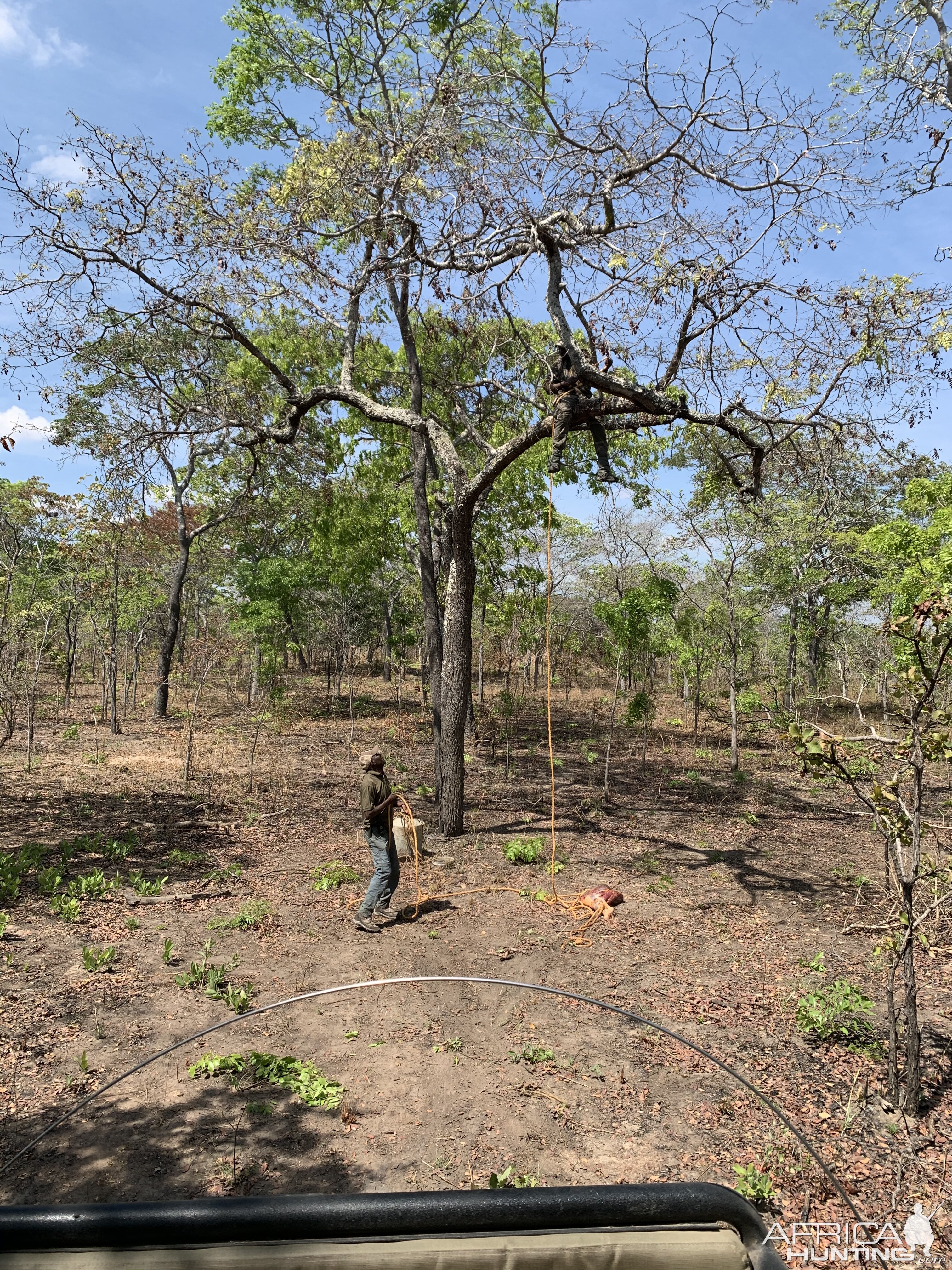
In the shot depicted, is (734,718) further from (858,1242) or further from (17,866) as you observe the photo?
(17,866)

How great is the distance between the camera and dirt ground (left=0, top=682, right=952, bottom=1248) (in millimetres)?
3764

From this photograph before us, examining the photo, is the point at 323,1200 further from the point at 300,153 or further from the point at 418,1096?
the point at 300,153

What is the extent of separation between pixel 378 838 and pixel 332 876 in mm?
1490

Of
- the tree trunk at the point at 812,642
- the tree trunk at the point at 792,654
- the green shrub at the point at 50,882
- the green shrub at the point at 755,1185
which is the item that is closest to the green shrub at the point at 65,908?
the green shrub at the point at 50,882

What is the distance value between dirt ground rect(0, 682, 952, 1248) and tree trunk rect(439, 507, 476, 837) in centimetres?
64

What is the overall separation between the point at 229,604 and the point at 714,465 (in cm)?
1772

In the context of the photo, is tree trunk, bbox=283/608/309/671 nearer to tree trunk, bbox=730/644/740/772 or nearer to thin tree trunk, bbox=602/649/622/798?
thin tree trunk, bbox=602/649/622/798

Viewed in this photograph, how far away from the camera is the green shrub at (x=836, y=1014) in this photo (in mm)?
5004

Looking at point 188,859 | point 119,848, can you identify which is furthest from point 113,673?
point 188,859

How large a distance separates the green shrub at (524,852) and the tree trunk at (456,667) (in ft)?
3.00

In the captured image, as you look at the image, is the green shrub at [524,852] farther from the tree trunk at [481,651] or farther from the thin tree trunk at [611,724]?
the tree trunk at [481,651]

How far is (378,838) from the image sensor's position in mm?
7047

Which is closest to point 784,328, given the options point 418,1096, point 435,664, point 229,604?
point 435,664

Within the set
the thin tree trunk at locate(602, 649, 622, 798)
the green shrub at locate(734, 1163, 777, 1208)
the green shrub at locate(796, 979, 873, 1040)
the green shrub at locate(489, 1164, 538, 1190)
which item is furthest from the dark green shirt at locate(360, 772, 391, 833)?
the thin tree trunk at locate(602, 649, 622, 798)
